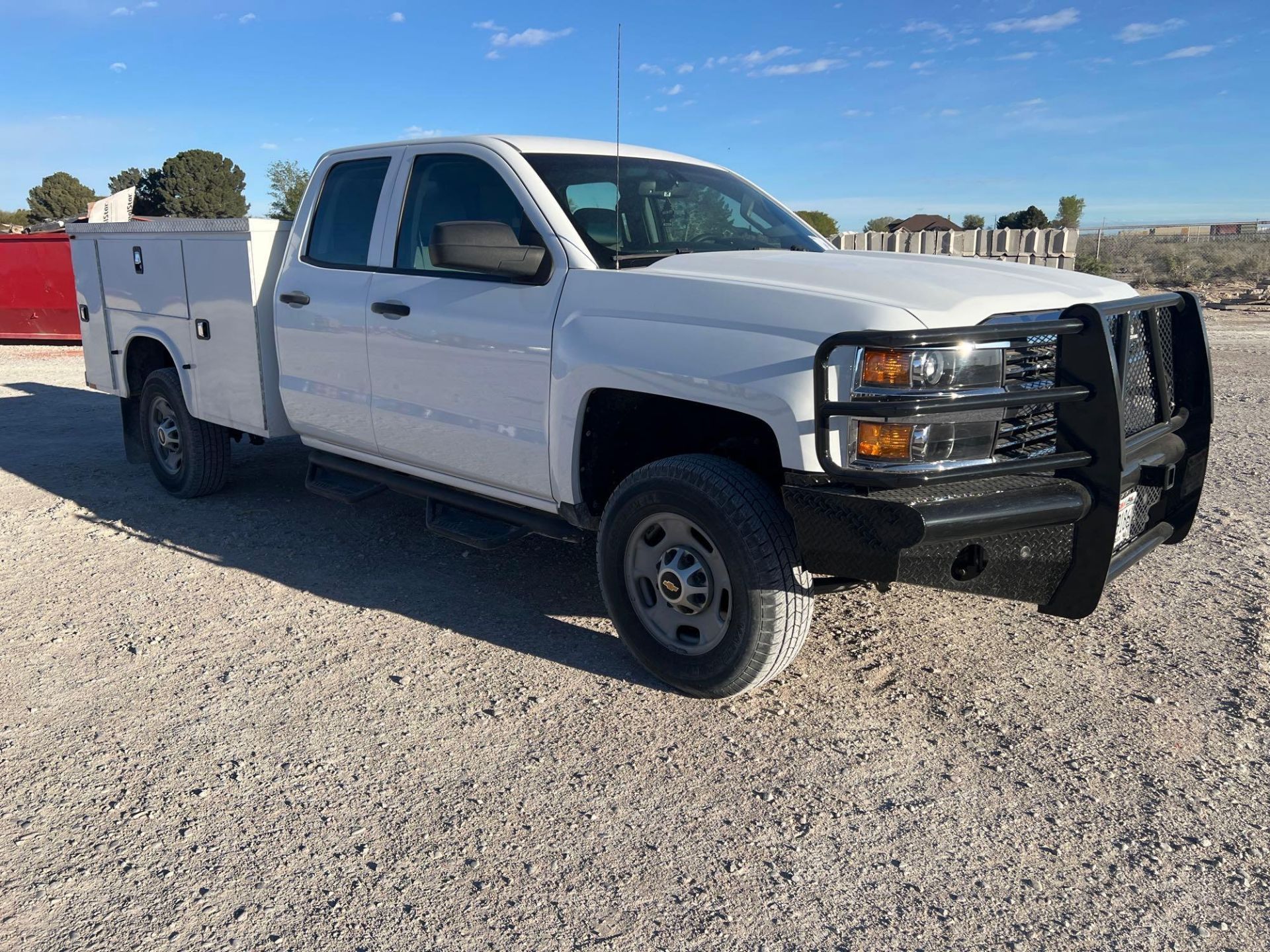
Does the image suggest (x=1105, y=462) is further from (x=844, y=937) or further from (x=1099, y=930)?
(x=844, y=937)

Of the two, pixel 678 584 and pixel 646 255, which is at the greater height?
pixel 646 255

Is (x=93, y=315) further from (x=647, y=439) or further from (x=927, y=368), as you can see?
(x=927, y=368)

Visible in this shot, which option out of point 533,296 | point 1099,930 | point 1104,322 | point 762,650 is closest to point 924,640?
point 762,650

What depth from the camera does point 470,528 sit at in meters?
4.54

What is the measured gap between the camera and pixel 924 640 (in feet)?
14.0

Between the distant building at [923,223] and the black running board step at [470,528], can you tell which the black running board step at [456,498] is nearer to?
the black running board step at [470,528]

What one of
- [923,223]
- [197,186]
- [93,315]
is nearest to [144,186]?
[197,186]

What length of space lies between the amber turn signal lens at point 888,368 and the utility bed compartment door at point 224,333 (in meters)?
3.68

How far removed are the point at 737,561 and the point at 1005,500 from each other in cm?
87

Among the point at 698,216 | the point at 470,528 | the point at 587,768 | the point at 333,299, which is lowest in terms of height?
the point at 587,768

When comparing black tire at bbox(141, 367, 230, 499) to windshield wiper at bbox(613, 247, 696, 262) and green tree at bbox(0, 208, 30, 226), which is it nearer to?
windshield wiper at bbox(613, 247, 696, 262)

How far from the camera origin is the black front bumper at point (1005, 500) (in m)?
3.03

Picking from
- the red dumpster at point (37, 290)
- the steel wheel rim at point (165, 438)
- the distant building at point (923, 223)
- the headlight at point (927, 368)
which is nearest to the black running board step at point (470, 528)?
the headlight at point (927, 368)

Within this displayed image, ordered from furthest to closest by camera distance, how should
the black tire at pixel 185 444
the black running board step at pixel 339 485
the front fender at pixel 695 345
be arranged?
1. the black tire at pixel 185 444
2. the black running board step at pixel 339 485
3. the front fender at pixel 695 345
